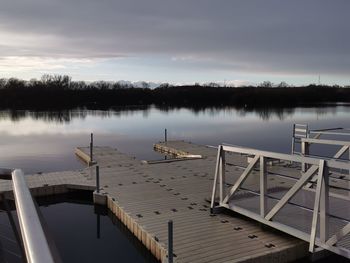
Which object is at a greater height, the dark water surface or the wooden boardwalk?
the wooden boardwalk

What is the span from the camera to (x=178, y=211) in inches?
287

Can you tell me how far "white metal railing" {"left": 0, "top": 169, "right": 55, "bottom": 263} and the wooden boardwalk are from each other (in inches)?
34.8

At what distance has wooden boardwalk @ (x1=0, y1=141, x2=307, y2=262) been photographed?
5.57m

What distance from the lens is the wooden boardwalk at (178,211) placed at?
5570 mm

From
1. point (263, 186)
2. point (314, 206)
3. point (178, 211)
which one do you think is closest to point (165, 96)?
point (178, 211)

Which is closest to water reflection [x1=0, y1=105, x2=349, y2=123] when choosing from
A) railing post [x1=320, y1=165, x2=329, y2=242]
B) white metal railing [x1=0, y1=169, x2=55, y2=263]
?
railing post [x1=320, y1=165, x2=329, y2=242]

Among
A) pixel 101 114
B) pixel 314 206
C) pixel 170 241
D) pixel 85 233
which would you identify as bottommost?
pixel 85 233

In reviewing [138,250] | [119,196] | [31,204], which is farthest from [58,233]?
[31,204]

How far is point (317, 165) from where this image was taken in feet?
16.6

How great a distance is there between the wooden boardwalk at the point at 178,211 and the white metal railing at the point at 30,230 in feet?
2.90

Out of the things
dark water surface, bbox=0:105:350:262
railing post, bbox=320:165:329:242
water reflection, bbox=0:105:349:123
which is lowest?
dark water surface, bbox=0:105:350:262

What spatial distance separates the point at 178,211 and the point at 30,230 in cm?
629

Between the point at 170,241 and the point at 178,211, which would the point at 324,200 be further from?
the point at 178,211

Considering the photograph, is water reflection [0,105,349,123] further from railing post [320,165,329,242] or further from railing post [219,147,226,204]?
railing post [320,165,329,242]
